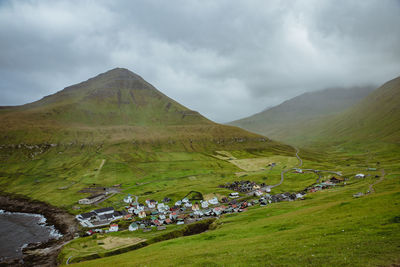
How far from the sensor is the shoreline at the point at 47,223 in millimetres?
76938

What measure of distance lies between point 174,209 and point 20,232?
75691 millimetres

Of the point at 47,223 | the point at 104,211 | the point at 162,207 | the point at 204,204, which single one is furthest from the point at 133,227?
the point at 47,223

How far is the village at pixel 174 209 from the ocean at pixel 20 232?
53.1 ft

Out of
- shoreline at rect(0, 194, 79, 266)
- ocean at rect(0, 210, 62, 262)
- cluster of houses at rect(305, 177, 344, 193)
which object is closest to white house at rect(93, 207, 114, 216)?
shoreline at rect(0, 194, 79, 266)

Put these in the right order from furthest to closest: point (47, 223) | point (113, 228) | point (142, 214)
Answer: point (47, 223)
point (142, 214)
point (113, 228)

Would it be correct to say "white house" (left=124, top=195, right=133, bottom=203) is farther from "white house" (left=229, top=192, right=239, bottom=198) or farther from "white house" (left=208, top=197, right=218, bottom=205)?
"white house" (left=229, top=192, right=239, bottom=198)

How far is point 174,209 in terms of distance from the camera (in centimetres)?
12150

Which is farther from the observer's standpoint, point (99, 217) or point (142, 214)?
point (99, 217)

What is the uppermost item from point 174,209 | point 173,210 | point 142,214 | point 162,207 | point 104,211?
point 104,211

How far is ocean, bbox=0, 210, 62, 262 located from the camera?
3454 inches

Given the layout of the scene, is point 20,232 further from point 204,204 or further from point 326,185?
point 326,185

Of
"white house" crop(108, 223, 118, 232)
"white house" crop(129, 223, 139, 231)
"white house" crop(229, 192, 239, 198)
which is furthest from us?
"white house" crop(229, 192, 239, 198)

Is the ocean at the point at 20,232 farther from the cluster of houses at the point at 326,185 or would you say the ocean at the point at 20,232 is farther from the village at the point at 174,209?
the cluster of houses at the point at 326,185

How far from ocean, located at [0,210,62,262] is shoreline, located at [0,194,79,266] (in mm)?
2773
